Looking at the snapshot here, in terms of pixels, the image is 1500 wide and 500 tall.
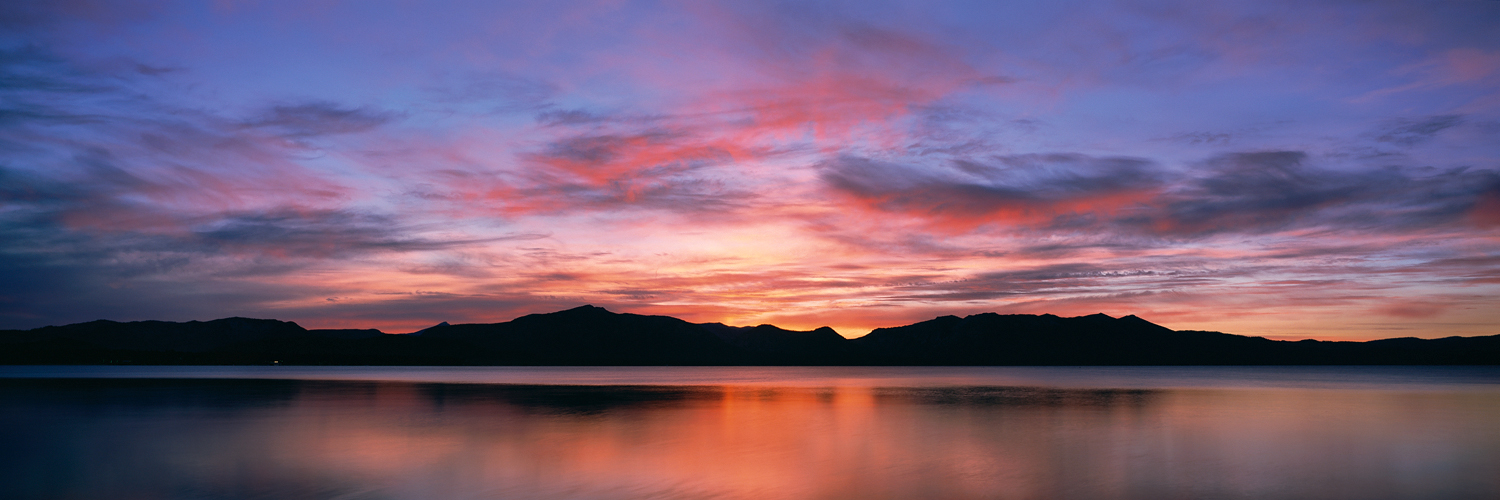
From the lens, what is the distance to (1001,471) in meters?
21.5

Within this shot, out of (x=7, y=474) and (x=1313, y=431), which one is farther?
(x=1313, y=431)

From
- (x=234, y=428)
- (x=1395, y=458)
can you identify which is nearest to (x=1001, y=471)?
(x=1395, y=458)

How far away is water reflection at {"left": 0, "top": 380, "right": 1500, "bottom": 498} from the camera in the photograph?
743 inches

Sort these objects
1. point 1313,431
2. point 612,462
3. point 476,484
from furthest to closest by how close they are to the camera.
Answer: point 1313,431 → point 612,462 → point 476,484

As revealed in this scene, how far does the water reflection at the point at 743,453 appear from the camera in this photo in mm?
18875

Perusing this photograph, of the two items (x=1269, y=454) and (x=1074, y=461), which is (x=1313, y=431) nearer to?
(x=1269, y=454)

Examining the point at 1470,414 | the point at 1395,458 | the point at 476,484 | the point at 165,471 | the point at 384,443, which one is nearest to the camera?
the point at 476,484

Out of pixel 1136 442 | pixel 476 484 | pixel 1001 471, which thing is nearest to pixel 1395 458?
pixel 1136 442

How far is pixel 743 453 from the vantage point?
25688 millimetres

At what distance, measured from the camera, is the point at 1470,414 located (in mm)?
42219

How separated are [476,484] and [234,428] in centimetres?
1913

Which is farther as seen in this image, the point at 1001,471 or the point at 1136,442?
the point at 1136,442

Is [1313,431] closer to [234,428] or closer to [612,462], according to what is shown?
[612,462]

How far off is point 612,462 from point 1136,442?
56.7 ft
